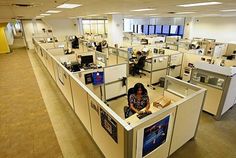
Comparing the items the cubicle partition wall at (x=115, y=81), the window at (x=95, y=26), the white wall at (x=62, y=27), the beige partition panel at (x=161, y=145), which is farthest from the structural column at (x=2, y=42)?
the beige partition panel at (x=161, y=145)

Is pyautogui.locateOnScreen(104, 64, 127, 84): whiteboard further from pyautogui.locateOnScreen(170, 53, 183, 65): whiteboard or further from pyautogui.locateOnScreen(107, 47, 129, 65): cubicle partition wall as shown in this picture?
pyautogui.locateOnScreen(170, 53, 183, 65): whiteboard

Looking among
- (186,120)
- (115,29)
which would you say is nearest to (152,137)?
(186,120)

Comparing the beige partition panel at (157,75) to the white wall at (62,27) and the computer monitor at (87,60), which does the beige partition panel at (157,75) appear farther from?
the white wall at (62,27)

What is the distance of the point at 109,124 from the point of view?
1874 mm

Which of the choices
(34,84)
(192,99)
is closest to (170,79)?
(192,99)

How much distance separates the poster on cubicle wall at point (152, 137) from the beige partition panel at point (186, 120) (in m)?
0.29

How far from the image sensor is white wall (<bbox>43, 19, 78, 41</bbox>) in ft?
46.2

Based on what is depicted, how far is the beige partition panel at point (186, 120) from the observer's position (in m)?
2.23

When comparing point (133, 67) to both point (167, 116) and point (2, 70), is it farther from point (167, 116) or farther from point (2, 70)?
point (2, 70)

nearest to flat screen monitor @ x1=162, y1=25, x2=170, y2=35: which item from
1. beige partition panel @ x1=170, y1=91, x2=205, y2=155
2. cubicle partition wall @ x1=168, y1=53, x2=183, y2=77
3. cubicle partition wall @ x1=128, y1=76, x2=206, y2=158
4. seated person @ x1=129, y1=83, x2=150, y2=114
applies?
cubicle partition wall @ x1=168, y1=53, x2=183, y2=77

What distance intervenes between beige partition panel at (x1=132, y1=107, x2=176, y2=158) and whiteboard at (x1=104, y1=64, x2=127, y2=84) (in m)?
2.40

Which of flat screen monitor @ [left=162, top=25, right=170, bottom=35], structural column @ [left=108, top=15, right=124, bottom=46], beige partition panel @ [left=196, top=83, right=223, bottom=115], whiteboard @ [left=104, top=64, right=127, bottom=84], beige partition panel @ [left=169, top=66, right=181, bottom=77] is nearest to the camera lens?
beige partition panel @ [left=196, top=83, right=223, bottom=115]

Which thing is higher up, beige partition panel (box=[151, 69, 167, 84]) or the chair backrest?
the chair backrest

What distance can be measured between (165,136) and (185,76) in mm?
3765
